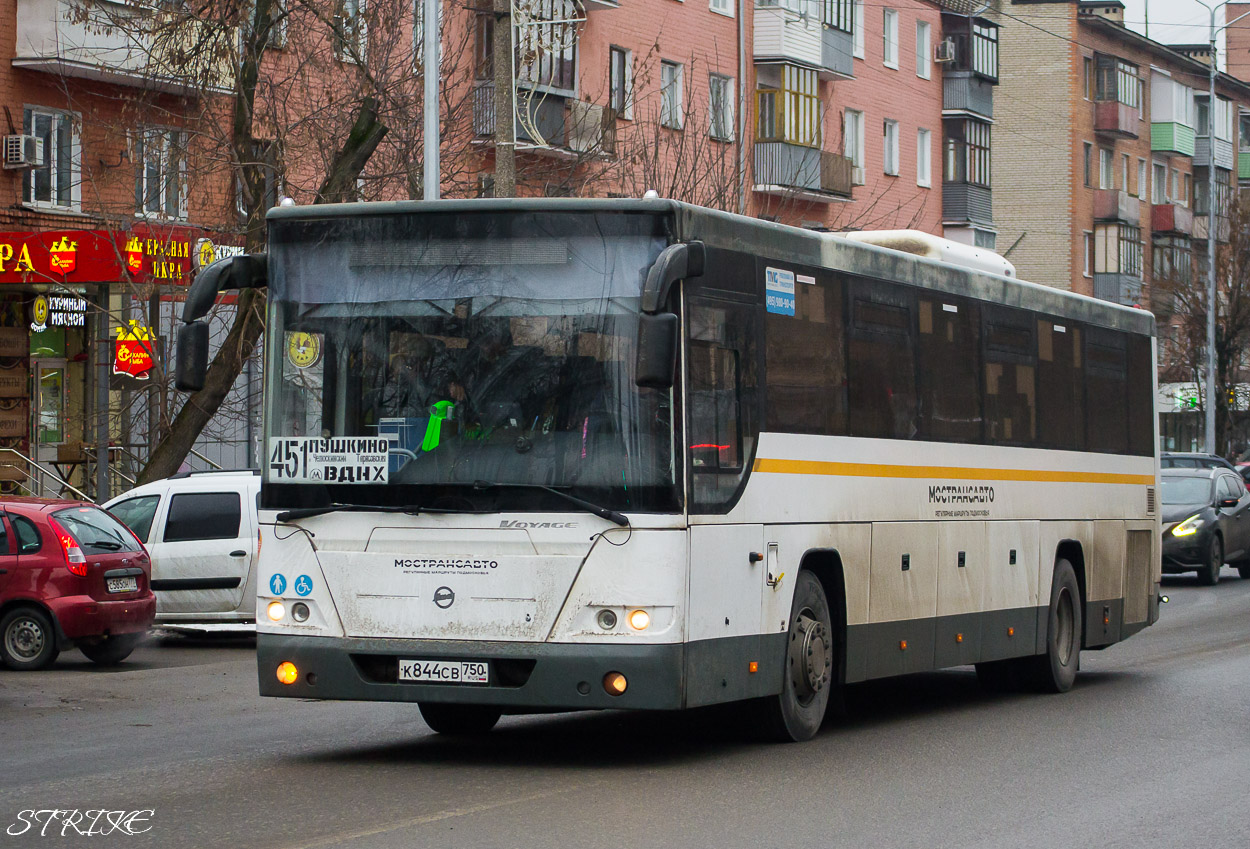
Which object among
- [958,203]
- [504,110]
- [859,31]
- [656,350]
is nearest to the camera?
[656,350]

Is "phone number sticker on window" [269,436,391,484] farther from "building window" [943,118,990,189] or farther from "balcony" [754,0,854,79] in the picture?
"building window" [943,118,990,189]

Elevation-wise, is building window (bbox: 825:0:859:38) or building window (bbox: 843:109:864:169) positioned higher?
building window (bbox: 825:0:859:38)

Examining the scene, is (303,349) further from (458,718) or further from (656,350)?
(458,718)

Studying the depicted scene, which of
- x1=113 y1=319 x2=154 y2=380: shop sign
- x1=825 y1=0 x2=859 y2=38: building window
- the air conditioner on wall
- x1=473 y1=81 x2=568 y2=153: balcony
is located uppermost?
x1=825 y1=0 x2=859 y2=38: building window

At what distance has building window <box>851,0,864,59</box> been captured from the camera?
52.7m

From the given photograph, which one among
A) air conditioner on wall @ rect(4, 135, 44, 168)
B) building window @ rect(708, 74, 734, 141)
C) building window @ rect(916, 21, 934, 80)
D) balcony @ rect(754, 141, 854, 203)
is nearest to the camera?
air conditioner on wall @ rect(4, 135, 44, 168)

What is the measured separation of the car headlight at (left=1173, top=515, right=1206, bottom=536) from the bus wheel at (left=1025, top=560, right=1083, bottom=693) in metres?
14.5

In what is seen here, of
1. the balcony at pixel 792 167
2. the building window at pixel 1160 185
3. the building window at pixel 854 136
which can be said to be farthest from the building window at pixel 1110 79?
the balcony at pixel 792 167

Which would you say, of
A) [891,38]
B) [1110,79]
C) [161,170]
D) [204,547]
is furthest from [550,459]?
[1110,79]

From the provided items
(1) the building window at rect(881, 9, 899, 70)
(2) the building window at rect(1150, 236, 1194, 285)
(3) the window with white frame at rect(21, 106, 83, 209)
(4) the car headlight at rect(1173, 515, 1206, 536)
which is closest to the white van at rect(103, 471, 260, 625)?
(3) the window with white frame at rect(21, 106, 83, 209)

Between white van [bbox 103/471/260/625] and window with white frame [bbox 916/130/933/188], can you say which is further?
window with white frame [bbox 916/130/933/188]

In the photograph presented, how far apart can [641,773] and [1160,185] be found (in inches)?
2824

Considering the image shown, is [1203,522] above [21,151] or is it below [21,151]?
below

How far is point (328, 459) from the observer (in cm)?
1024
